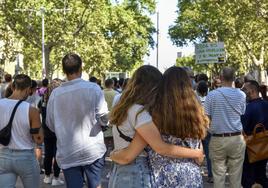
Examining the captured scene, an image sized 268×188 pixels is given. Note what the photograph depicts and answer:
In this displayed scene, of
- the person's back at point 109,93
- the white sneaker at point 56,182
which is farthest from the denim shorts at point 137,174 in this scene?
the person's back at point 109,93

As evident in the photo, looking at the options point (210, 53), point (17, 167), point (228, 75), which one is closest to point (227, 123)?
point (228, 75)

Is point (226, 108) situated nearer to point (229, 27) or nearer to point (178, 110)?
point (178, 110)

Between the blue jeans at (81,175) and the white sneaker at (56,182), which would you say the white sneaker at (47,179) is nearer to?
the white sneaker at (56,182)

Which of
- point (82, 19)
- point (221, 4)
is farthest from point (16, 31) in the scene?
point (221, 4)

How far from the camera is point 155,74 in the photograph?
12.3ft

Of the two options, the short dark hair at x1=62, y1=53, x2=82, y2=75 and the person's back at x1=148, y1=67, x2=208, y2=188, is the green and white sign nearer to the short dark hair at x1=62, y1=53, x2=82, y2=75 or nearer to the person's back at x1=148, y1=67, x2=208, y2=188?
the short dark hair at x1=62, y1=53, x2=82, y2=75

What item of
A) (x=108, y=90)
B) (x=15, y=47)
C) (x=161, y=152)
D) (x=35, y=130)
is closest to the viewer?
(x=161, y=152)

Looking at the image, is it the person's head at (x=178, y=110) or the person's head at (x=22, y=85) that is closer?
the person's head at (x=178, y=110)

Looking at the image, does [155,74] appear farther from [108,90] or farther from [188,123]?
[108,90]

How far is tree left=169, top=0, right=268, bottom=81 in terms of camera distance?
24.1 m

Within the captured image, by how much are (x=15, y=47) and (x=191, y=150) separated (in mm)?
33502

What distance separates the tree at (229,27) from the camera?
24078 millimetres

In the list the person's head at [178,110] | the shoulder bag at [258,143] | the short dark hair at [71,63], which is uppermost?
the short dark hair at [71,63]

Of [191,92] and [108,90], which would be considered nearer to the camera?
[191,92]
